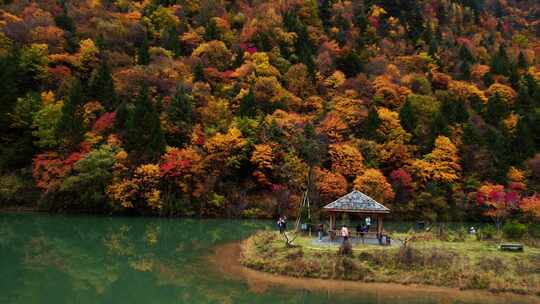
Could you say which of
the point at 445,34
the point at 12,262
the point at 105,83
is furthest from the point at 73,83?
the point at 445,34

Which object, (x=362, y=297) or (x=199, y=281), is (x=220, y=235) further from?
(x=362, y=297)

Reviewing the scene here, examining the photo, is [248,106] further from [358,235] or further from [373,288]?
[373,288]

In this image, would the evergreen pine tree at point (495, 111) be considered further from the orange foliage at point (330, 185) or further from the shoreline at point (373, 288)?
the shoreline at point (373, 288)

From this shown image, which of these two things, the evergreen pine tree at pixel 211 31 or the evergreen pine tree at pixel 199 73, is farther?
the evergreen pine tree at pixel 211 31

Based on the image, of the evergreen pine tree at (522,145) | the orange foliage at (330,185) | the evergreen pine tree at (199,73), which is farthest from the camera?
the evergreen pine tree at (199,73)

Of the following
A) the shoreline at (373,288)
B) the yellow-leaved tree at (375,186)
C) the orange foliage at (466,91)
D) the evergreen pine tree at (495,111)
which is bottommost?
the shoreline at (373,288)

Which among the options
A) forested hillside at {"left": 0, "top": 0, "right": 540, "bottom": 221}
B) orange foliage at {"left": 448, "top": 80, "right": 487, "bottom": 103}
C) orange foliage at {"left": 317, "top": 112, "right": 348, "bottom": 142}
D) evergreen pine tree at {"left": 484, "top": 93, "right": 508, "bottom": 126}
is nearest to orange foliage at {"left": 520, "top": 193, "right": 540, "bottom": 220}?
forested hillside at {"left": 0, "top": 0, "right": 540, "bottom": 221}

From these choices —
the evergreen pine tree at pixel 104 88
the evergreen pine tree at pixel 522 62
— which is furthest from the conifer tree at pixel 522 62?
the evergreen pine tree at pixel 104 88
